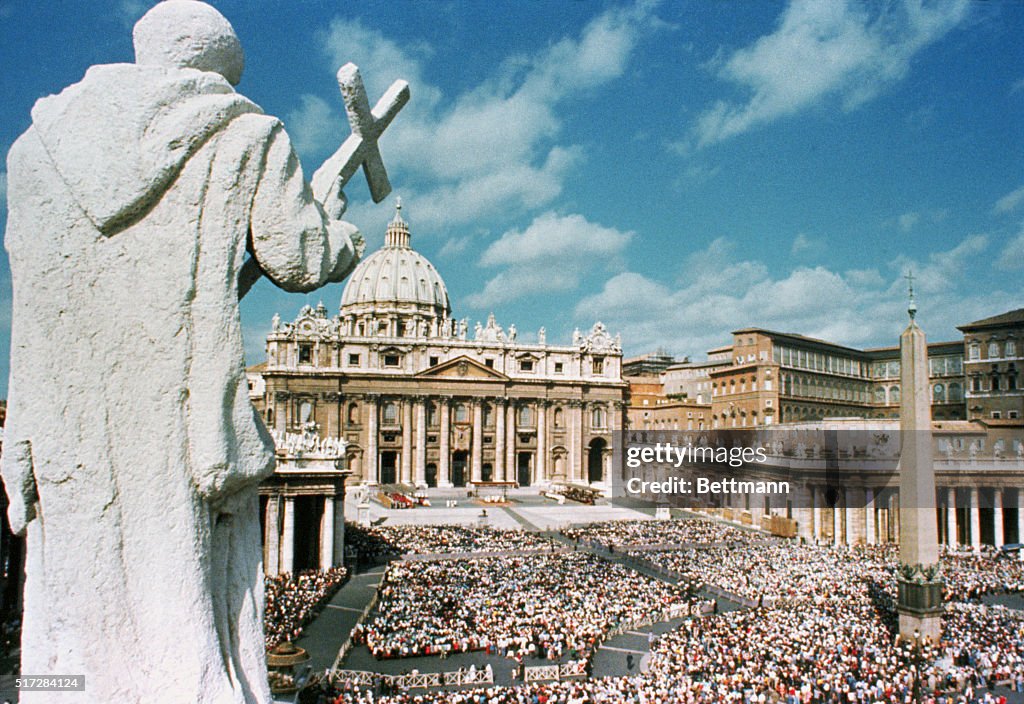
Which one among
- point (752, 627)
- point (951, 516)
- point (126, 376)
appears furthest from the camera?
point (951, 516)

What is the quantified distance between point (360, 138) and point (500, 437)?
2692 inches

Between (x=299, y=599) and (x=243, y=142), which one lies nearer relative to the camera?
(x=243, y=142)

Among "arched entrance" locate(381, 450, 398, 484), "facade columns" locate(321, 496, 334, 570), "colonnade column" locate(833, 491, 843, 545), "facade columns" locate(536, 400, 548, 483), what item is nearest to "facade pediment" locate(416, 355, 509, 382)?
"facade columns" locate(536, 400, 548, 483)

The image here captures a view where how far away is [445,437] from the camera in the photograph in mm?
71438

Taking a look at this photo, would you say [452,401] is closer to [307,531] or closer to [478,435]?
[478,435]

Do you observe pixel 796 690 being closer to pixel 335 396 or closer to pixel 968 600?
pixel 968 600

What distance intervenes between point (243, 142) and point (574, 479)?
234ft

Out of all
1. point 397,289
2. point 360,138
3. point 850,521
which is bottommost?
point 850,521

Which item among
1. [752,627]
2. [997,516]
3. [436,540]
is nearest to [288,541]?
[436,540]

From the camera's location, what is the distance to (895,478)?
39500 mm

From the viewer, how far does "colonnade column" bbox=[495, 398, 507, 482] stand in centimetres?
7262

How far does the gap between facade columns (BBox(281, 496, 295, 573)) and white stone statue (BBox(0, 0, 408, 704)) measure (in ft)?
82.1

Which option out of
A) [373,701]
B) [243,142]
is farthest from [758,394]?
[243,142]

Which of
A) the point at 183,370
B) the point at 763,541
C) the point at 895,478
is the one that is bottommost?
the point at 763,541
